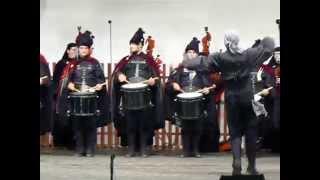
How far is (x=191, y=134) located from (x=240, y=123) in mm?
468

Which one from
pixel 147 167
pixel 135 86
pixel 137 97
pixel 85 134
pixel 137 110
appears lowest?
pixel 147 167

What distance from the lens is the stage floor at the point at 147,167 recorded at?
5.43 metres

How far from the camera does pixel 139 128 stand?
5539mm

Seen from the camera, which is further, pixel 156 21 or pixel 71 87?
pixel 71 87

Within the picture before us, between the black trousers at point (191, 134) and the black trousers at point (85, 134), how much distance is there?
85cm

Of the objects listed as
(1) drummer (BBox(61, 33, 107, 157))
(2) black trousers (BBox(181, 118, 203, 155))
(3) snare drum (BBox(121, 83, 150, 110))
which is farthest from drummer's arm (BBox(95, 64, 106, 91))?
(2) black trousers (BBox(181, 118, 203, 155))

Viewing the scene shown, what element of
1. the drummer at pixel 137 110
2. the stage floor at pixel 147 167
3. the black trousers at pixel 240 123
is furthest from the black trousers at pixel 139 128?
the black trousers at pixel 240 123

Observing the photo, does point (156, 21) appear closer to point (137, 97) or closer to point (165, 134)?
point (137, 97)

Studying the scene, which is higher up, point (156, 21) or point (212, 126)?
point (156, 21)

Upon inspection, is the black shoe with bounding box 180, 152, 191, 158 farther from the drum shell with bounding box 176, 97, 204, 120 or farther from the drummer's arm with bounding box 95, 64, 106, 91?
the drummer's arm with bounding box 95, 64, 106, 91

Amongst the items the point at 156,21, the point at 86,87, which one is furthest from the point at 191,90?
the point at 86,87

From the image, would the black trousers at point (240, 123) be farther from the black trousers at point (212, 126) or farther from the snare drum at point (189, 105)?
the snare drum at point (189, 105)
